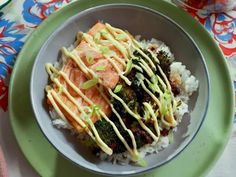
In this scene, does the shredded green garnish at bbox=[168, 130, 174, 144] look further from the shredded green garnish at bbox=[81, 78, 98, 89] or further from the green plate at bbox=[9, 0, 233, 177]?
the shredded green garnish at bbox=[81, 78, 98, 89]

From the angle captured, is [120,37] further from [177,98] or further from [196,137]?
[196,137]

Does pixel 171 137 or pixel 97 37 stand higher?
pixel 97 37

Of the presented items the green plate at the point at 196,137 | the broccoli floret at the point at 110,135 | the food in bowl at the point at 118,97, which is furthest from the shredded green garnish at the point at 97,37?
the broccoli floret at the point at 110,135

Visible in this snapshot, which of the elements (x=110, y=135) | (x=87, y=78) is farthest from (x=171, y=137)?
(x=87, y=78)

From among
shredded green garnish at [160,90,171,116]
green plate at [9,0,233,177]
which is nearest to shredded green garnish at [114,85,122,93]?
shredded green garnish at [160,90,171,116]

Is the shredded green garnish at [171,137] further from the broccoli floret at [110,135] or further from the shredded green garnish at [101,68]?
the shredded green garnish at [101,68]
